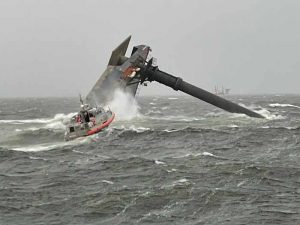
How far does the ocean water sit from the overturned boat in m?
1.41

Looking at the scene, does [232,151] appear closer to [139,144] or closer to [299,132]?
[139,144]

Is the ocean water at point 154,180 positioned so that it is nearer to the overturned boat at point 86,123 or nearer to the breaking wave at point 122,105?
the overturned boat at point 86,123

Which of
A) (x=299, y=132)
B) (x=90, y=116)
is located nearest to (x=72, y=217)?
(x=90, y=116)

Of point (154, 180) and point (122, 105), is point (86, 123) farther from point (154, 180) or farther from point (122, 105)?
point (122, 105)

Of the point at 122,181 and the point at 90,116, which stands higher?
the point at 90,116

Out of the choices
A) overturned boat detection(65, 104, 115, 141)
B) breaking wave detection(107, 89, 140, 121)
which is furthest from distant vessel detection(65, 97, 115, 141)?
breaking wave detection(107, 89, 140, 121)

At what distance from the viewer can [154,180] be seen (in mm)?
27062

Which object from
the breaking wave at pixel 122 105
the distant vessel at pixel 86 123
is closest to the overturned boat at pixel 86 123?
the distant vessel at pixel 86 123

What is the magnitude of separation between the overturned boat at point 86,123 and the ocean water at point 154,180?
141 centimetres

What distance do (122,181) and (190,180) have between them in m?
4.63

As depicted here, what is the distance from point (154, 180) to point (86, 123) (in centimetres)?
2408

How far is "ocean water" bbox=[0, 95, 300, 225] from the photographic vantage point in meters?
20.6

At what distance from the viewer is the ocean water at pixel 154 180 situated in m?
20.6

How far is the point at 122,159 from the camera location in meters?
35.1
